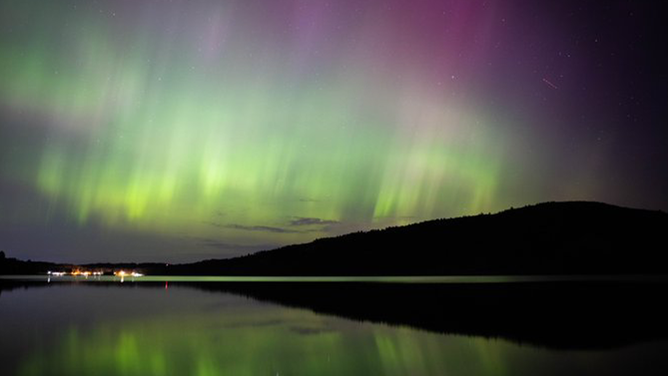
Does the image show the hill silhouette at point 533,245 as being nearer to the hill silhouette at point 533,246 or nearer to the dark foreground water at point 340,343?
the hill silhouette at point 533,246

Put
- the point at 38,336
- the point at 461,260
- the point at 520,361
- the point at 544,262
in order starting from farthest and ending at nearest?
the point at 461,260, the point at 544,262, the point at 38,336, the point at 520,361

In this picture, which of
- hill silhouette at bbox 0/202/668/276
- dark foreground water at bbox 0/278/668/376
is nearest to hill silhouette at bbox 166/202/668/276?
hill silhouette at bbox 0/202/668/276

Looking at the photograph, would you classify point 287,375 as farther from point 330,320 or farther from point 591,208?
point 591,208

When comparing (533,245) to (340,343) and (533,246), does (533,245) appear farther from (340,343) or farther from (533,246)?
(340,343)

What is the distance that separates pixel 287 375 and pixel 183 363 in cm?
449

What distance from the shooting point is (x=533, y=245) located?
170250mm

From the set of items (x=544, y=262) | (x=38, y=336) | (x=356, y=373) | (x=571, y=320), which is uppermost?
(x=544, y=262)

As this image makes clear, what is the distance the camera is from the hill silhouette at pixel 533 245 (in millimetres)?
151625

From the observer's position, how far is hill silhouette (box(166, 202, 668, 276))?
152 meters

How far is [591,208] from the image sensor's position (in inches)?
6934

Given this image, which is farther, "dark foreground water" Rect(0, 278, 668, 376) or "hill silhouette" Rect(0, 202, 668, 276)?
"hill silhouette" Rect(0, 202, 668, 276)

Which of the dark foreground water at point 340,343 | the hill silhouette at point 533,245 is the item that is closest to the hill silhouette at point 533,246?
the hill silhouette at point 533,245

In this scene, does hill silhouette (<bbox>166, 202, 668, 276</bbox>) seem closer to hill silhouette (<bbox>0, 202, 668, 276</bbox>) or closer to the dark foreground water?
hill silhouette (<bbox>0, 202, 668, 276</bbox>)

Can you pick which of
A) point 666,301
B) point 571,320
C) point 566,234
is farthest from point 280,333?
point 566,234
